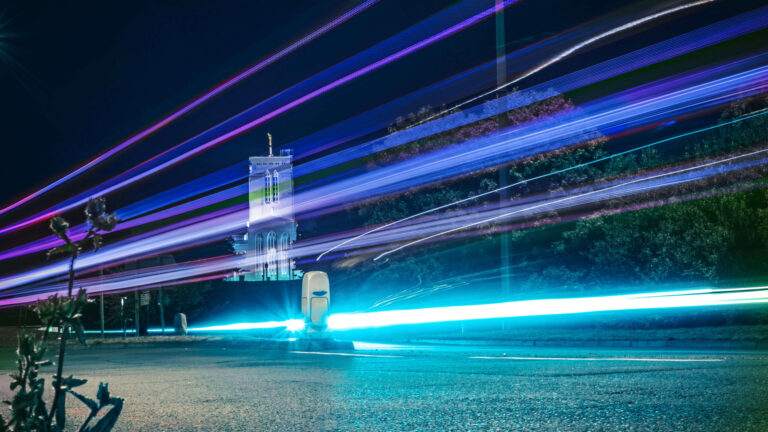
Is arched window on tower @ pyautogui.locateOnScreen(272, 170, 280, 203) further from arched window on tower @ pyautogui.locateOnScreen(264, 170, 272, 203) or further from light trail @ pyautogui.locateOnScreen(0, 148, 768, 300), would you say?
light trail @ pyautogui.locateOnScreen(0, 148, 768, 300)

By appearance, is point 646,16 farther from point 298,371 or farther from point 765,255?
point 298,371

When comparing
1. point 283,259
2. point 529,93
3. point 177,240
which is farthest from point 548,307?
point 283,259

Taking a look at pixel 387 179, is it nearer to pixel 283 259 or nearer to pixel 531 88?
pixel 531 88

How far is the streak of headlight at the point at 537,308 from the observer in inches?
647

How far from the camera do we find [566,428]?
5.14 m

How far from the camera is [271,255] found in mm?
83500

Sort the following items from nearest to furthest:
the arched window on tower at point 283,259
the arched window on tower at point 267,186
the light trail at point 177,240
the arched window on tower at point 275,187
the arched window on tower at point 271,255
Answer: the light trail at point 177,240
the arched window on tower at point 283,259
the arched window on tower at point 271,255
the arched window on tower at point 267,186
the arched window on tower at point 275,187

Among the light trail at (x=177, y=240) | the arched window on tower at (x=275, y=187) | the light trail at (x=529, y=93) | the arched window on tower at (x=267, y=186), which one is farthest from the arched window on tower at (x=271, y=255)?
the light trail at (x=529, y=93)

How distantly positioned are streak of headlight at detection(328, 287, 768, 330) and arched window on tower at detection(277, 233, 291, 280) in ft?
178

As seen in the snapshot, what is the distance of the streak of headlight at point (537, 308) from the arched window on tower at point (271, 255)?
5636 centimetres

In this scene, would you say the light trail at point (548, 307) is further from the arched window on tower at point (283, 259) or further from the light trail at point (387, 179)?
the arched window on tower at point (283, 259)

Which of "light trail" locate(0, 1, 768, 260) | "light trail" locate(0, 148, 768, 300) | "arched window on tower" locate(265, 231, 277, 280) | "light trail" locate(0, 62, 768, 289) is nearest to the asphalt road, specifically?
"light trail" locate(0, 1, 768, 260)

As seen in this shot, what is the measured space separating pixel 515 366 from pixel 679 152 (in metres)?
16.8

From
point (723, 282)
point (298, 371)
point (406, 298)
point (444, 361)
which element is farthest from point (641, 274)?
point (298, 371)
